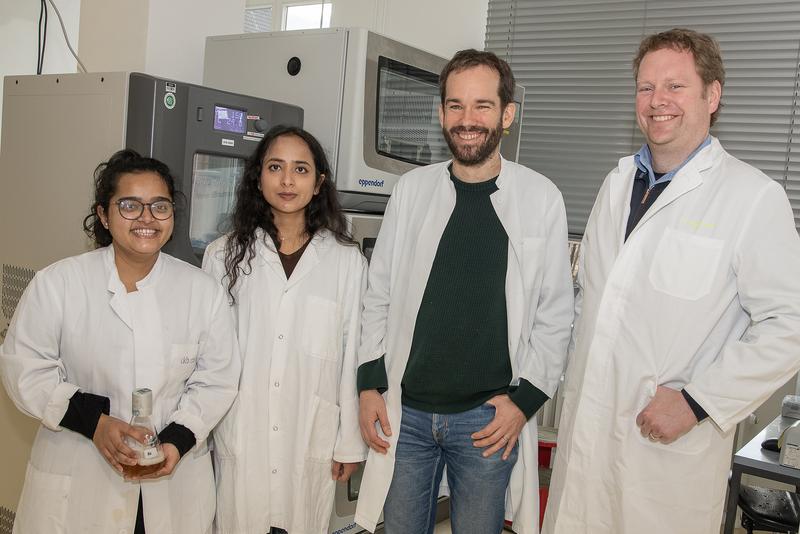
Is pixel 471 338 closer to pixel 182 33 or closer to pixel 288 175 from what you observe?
pixel 288 175

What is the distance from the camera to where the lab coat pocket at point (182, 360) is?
1632mm

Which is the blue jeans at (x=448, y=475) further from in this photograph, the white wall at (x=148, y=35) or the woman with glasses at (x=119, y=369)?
the white wall at (x=148, y=35)

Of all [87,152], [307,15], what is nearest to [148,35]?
[87,152]

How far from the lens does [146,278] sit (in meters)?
1.65

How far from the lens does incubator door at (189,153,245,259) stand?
1.94 meters

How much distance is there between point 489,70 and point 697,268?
2.03ft

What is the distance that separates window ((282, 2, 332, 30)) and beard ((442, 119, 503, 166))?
2.92m

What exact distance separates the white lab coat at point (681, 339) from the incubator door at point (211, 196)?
103 centimetres

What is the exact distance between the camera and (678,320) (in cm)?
148

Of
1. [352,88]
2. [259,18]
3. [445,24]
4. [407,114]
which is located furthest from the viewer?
[259,18]

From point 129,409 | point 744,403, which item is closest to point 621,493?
point 744,403

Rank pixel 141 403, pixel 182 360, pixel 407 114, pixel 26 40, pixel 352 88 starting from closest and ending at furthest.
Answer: pixel 141 403 < pixel 182 360 < pixel 352 88 < pixel 407 114 < pixel 26 40

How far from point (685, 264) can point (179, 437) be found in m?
1.14

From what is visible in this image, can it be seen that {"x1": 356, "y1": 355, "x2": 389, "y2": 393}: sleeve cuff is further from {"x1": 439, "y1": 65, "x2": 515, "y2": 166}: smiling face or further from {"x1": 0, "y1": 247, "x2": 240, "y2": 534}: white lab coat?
{"x1": 439, "y1": 65, "x2": 515, "y2": 166}: smiling face
